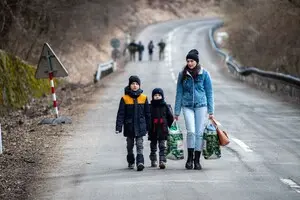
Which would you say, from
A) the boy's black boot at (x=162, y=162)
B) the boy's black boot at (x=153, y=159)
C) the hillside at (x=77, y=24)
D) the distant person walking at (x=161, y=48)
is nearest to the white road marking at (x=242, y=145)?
the boy's black boot at (x=153, y=159)

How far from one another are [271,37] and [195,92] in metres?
32.2

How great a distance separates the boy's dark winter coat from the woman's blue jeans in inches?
10.1

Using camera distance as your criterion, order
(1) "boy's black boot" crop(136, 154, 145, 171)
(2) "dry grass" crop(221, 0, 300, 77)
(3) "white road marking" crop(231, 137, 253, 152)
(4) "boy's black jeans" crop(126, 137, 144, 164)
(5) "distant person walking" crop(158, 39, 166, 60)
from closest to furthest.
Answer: (1) "boy's black boot" crop(136, 154, 145, 171) → (4) "boy's black jeans" crop(126, 137, 144, 164) → (3) "white road marking" crop(231, 137, 253, 152) → (2) "dry grass" crop(221, 0, 300, 77) → (5) "distant person walking" crop(158, 39, 166, 60)

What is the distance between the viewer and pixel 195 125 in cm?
1138

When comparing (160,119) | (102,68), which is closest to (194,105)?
(160,119)

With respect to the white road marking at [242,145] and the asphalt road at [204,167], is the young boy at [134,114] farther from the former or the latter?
the white road marking at [242,145]

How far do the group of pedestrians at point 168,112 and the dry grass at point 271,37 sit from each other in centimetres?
2273

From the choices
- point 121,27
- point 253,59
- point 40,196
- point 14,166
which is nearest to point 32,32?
point 253,59

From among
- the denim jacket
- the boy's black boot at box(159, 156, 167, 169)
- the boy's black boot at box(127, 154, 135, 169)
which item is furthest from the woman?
the boy's black boot at box(127, 154, 135, 169)

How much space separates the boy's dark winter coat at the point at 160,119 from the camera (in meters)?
11.3

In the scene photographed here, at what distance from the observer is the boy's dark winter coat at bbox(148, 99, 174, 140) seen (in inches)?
444

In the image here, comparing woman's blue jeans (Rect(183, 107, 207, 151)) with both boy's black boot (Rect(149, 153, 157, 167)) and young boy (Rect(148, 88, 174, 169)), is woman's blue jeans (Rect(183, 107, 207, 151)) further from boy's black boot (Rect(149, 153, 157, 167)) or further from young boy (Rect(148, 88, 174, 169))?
boy's black boot (Rect(149, 153, 157, 167))

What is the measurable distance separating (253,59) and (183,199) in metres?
41.7

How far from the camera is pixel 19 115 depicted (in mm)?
22719
